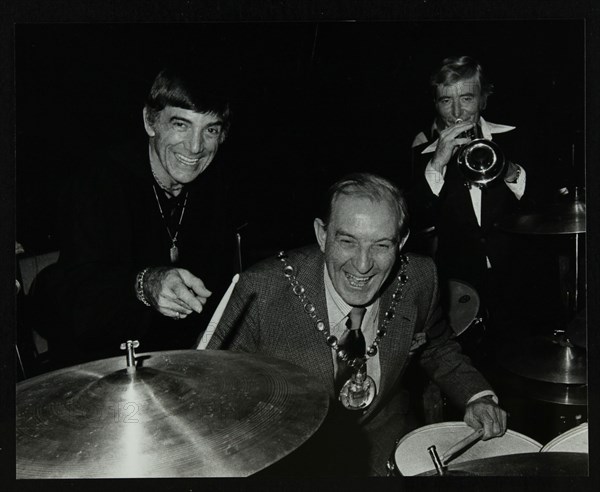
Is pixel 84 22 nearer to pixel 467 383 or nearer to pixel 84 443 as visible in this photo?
pixel 84 443

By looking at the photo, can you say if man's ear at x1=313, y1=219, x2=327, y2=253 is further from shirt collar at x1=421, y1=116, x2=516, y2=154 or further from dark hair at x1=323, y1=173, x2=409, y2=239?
shirt collar at x1=421, y1=116, x2=516, y2=154

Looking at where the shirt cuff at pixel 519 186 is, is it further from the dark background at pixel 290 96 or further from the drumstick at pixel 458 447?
the drumstick at pixel 458 447

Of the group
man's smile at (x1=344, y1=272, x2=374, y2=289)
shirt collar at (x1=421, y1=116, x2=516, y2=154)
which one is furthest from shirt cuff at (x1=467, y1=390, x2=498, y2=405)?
shirt collar at (x1=421, y1=116, x2=516, y2=154)

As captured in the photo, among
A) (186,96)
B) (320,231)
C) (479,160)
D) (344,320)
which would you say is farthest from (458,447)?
(186,96)

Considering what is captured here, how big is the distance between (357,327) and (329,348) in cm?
10

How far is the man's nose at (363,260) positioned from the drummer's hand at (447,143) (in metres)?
0.29

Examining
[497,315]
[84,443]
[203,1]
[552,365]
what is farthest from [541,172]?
[84,443]

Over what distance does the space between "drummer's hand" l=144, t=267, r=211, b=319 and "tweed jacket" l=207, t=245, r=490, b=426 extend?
135 mm

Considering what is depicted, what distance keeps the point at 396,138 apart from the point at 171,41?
653 millimetres

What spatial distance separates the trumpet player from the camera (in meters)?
1.57

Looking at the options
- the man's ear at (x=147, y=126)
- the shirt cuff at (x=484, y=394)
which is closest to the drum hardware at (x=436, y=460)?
the shirt cuff at (x=484, y=394)

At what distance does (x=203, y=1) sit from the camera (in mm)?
1600

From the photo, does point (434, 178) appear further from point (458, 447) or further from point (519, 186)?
point (458, 447)

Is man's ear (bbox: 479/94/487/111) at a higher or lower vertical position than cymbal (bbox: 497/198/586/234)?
higher
